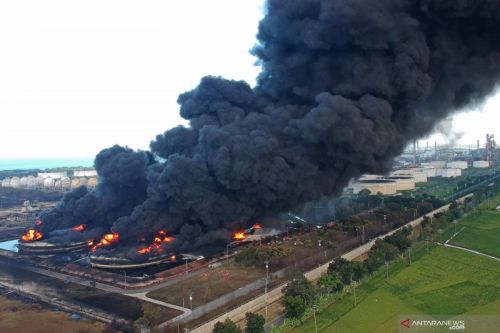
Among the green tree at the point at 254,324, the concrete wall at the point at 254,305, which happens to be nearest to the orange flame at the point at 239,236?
the concrete wall at the point at 254,305

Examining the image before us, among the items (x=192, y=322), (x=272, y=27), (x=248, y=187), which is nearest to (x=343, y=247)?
(x=248, y=187)

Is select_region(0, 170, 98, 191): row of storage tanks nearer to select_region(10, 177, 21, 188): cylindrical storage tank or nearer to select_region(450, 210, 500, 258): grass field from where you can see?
select_region(10, 177, 21, 188): cylindrical storage tank

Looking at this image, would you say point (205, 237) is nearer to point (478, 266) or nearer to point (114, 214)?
point (114, 214)

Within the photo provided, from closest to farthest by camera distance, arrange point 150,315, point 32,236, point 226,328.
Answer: point 226,328 < point 150,315 < point 32,236

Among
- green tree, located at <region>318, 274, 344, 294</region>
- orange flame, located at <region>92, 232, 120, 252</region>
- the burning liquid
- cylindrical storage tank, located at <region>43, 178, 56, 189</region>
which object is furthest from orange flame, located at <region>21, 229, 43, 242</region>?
cylindrical storage tank, located at <region>43, 178, 56, 189</region>

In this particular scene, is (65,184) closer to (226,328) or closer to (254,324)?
(226,328)

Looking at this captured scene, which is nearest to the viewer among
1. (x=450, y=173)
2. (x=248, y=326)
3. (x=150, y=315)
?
(x=248, y=326)

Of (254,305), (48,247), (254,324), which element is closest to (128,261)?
(48,247)
